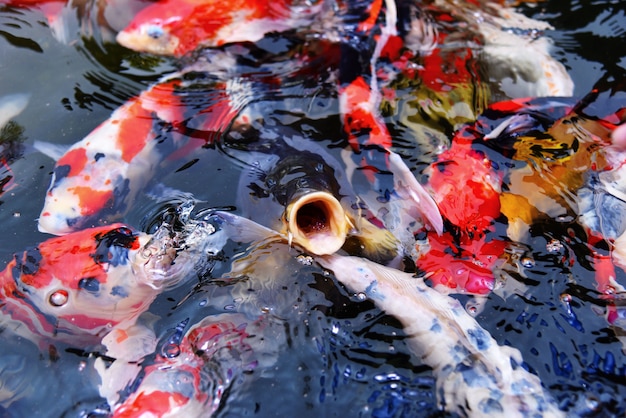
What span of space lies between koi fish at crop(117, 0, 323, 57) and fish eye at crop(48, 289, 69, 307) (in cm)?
174

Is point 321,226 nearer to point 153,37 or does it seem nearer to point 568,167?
point 568,167

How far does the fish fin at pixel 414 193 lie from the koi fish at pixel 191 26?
1347 millimetres

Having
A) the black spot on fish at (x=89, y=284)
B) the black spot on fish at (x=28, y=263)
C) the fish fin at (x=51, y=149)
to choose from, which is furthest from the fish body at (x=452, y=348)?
the fish fin at (x=51, y=149)

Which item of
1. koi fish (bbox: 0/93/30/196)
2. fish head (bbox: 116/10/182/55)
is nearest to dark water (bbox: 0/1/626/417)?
koi fish (bbox: 0/93/30/196)

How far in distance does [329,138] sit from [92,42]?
5.55 ft

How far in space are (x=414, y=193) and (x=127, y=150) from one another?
151cm

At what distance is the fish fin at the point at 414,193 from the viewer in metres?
2.66

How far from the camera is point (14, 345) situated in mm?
2438

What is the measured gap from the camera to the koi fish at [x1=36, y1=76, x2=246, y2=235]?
2779mm

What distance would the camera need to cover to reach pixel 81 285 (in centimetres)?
242

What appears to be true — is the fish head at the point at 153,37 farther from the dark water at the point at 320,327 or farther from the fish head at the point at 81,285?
the fish head at the point at 81,285

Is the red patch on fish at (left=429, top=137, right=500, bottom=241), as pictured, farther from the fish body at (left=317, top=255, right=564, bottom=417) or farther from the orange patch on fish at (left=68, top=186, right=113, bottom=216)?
the orange patch on fish at (left=68, top=186, right=113, bottom=216)

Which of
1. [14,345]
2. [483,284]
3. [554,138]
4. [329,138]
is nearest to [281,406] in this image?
[483,284]

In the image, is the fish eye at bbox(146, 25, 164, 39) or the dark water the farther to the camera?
the fish eye at bbox(146, 25, 164, 39)
